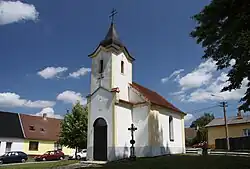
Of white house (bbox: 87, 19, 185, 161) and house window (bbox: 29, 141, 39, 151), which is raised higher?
white house (bbox: 87, 19, 185, 161)

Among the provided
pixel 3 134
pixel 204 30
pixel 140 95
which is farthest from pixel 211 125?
pixel 204 30

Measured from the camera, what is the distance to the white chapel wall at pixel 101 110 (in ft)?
78.8

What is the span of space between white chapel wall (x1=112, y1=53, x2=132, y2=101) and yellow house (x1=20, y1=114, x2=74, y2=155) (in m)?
26.7

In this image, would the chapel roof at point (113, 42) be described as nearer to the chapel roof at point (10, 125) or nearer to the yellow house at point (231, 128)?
the chapel roof at point (10, 125)

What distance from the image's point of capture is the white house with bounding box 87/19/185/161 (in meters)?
24.1

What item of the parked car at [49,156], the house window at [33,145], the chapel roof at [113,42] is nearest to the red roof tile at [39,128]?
the house window at [33,145]

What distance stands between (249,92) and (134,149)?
12913mm

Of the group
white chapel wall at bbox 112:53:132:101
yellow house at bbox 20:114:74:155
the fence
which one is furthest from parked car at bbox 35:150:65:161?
the fence

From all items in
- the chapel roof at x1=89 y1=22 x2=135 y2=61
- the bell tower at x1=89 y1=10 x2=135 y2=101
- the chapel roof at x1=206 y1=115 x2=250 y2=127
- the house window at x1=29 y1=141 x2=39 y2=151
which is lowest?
the house window at x1=29 y1=141 x2=39 y2=151

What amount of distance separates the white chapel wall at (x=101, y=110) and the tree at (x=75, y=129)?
33.0 ft

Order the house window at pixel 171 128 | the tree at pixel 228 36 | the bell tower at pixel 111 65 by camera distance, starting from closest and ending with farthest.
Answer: the tree at pixel 228 36 → the bell tower at pixel 111 65 → the house window at pixel 171 128

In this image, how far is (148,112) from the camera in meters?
25.2

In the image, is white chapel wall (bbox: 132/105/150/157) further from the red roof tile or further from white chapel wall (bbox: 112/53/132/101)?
the red roof tile

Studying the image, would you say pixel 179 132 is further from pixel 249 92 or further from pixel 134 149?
pixel 249 92
